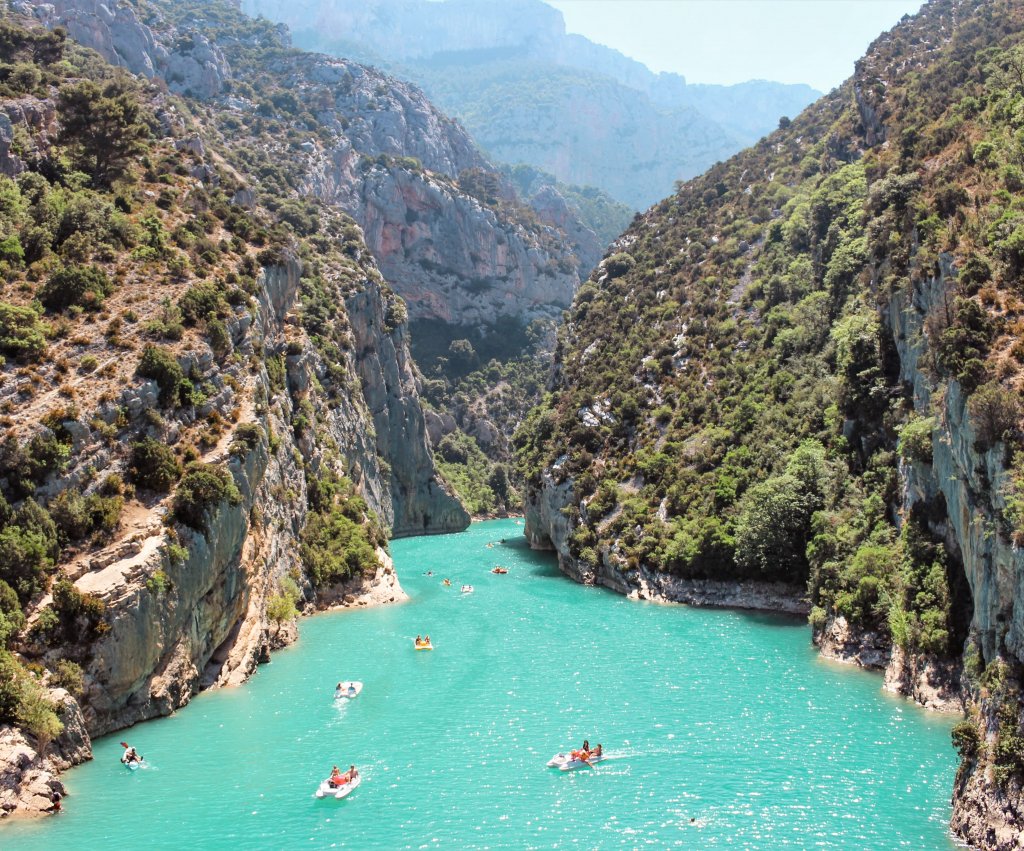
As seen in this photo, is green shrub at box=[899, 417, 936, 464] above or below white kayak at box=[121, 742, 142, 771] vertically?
above

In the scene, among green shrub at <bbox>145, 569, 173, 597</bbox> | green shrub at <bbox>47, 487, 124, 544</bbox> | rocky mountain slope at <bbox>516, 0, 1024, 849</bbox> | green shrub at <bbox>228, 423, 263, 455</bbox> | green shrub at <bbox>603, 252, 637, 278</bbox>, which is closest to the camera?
rocky mountain slope at <bbox>516, 0, 1024, 849</bbox>

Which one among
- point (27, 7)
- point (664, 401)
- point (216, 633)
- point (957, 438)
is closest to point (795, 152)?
point (664, 401)

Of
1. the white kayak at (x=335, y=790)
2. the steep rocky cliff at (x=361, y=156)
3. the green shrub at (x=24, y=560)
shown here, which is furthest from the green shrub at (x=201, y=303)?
the steep rocky cliff at (x=361, y=156)

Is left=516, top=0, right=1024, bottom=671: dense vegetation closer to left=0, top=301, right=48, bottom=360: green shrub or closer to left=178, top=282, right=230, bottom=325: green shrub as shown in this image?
left=178, top=282, right=230, bottom=325: green shrub

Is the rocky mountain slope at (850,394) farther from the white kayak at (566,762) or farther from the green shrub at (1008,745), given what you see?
the white kayak at (566,762)

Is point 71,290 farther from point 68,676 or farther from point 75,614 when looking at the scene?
A: point 68,676

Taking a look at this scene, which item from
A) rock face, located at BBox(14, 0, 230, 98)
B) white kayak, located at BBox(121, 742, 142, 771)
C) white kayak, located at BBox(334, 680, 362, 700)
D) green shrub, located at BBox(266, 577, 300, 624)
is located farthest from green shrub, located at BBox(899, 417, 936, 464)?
rock face, located at BBox(14, 0, 230, 98)

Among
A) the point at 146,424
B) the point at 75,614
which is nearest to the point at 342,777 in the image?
the point at 75,614
